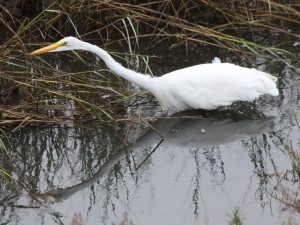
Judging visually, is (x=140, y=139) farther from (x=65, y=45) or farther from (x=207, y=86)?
(x=65, y=45)

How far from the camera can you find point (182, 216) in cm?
403

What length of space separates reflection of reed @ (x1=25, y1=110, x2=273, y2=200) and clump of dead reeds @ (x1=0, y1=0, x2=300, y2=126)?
357 millimetres

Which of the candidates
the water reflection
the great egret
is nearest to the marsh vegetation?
the water reflection

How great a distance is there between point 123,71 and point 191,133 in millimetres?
677

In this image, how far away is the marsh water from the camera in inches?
161

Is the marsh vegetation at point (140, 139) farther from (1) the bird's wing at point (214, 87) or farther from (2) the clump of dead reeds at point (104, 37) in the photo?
(1) the bird's wing at point (214, 87)

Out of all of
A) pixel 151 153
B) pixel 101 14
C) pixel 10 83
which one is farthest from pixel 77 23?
pixel 151 153

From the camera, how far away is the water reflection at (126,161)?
4262mm

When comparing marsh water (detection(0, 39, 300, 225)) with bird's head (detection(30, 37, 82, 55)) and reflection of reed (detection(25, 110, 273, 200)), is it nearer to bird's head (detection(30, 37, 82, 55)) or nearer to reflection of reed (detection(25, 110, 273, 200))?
reflection of reed (detection(25, 110, 273, 200))

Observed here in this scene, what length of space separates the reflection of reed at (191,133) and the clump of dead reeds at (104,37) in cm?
36

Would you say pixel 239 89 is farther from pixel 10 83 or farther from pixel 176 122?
pixel 10 83

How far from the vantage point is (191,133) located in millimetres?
5195

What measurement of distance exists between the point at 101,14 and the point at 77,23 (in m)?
0.25

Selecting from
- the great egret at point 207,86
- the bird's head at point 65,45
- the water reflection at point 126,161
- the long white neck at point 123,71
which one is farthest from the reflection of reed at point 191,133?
the bird's head at point 65,45
